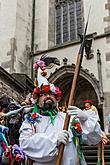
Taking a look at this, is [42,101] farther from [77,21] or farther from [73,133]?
[77,21]

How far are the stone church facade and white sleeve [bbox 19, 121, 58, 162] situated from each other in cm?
755

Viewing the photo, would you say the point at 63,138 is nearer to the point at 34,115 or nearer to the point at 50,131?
the point at 50,131

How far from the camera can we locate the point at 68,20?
12.8 metres

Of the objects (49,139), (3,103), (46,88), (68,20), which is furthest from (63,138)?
(68,20)

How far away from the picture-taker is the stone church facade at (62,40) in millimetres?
10586

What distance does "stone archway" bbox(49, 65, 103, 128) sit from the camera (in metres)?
10.4

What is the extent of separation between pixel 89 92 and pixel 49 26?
3525mm

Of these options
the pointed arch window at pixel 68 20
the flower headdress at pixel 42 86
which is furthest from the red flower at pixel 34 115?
the pointed arch window at pixel 68 20

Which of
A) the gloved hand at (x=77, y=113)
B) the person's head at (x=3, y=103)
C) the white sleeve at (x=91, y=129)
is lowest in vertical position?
the white sleeve at (x=91, y=129)

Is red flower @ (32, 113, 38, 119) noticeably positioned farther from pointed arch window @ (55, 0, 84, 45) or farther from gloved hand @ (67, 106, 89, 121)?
pointed arch window @ (55, 0, 84, 45)

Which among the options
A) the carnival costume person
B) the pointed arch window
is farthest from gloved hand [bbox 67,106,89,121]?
the pointed arch window

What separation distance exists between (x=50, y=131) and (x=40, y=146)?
0.89ft

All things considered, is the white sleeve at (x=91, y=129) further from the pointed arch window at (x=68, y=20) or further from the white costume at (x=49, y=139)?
the pointed arch window at (x=68, y=20)

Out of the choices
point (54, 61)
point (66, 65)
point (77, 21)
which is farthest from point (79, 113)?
point (77, 21)
